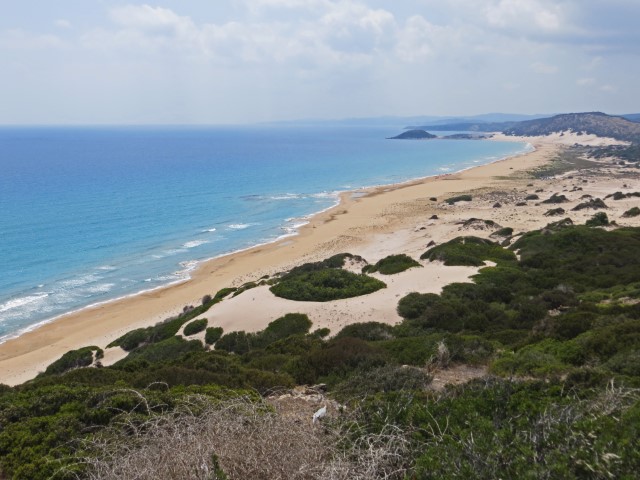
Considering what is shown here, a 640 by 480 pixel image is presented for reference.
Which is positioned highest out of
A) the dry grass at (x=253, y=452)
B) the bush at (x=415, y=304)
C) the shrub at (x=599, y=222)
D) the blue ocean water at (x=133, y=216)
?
the dry grass at (x=253, y=452)

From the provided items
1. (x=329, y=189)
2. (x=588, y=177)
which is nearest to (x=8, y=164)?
(x=329, y=189)

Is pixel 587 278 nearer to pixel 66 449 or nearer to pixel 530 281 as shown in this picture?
pixel 530 281

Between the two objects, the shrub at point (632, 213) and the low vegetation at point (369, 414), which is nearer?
the low vegetation at point (369, 414)

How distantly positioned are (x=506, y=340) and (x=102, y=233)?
38.5m

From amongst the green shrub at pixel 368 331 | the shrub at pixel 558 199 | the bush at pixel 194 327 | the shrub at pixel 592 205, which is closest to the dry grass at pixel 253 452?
the green shrub at pixel 368 331

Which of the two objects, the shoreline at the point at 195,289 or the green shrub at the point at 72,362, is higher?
the green shrub at the point at 72,362

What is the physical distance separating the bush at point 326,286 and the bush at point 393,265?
1.84 metres

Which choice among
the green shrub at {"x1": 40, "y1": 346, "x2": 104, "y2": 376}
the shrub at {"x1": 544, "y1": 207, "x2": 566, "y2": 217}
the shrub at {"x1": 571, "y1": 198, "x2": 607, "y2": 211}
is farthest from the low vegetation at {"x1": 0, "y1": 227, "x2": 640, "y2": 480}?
the shrub at {"x1": 571, "y1": 198, "x2": 607, "y2": 211}

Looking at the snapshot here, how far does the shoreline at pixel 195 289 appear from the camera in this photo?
22.5 m

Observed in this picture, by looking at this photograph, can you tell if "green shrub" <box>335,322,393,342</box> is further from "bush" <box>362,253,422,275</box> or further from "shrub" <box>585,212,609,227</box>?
"shrub" <box>585,212,609,227</box>

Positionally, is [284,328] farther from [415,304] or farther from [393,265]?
[393,265]

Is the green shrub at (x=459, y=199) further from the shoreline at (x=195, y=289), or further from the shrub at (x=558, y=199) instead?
the shrub at (x=558, y=199)

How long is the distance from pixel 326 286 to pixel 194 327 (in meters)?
5.66

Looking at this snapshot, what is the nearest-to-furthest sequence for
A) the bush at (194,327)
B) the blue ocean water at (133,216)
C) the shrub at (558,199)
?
the bush at (194,327), the blue ocean water at (133,216), the shrub at (558,199)
